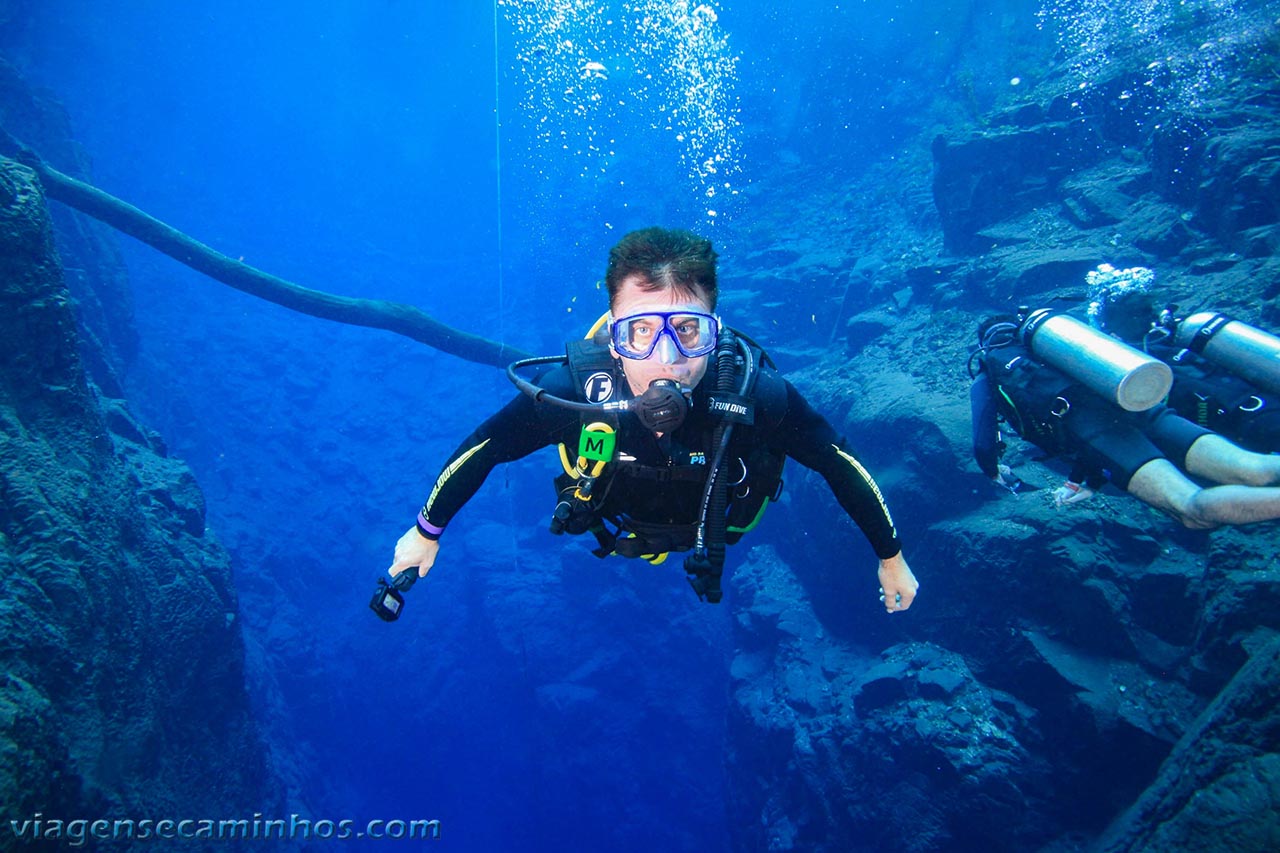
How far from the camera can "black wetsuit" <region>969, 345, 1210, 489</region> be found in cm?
352

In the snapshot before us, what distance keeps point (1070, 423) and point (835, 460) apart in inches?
99.2

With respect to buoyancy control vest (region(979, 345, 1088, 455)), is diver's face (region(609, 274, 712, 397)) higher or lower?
lower

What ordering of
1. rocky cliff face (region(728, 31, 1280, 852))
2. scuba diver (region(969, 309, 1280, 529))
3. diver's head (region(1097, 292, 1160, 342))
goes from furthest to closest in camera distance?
diver's head (region(1097, 292, 1160, 342)) < rocky cliff face (region(728, 31, 1280, 852)) < scuba diver (region(969, 309, 1280, 529))

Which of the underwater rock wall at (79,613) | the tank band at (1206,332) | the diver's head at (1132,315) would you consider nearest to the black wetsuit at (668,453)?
the underwater rock wall at (79,613)

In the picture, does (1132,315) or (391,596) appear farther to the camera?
(1132,315)

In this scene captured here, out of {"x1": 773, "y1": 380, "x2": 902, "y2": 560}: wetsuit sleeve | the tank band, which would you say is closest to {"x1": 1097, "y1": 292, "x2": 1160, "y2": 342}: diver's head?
the tank band

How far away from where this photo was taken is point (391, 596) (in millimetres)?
2332

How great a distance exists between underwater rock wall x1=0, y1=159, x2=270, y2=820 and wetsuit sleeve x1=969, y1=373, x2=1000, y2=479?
263 inches

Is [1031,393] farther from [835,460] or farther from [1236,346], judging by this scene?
[835,460]

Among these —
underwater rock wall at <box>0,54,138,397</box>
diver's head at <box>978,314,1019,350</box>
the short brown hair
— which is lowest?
the short brown hair

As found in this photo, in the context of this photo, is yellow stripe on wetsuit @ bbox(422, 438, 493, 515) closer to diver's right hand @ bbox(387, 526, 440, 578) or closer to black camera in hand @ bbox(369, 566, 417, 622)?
diver's right hand @ bbox(387, 526, 440, 578)

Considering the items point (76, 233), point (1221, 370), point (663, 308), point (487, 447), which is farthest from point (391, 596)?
point (76, 233)

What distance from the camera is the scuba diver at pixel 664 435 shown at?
2271 millimetres

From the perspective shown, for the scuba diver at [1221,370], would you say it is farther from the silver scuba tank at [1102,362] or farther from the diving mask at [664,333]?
the diving mask at [664,333]
